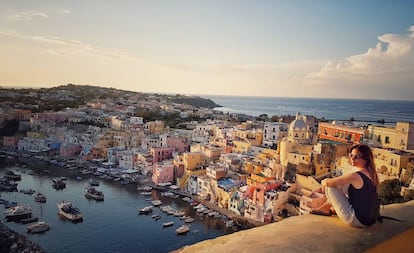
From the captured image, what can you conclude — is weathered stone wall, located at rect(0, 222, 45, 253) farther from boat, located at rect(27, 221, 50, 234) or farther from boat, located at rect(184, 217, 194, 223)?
boat, located at rect(184, 217, 194, 223)

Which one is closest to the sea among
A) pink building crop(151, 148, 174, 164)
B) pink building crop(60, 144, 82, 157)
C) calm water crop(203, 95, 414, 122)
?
pink building crop(151, 148, 174, 164)

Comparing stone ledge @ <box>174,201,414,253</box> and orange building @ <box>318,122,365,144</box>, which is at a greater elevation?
stone ledge @ <box>174,201,414,253</box>

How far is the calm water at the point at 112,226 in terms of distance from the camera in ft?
34.0

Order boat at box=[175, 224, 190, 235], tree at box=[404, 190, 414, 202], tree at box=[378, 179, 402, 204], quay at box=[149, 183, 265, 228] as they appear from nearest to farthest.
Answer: tree at box=[404, 190, 414, 202] < tree at box=[378, 179, 402, 204] < boat at box=[175, 224, 190, 235] < quay at box=[149, 183, 265, 228]

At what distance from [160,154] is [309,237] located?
57.9 feet

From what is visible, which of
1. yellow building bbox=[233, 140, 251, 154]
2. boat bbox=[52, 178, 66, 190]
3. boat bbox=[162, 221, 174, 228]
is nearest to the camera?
boat bbox=[162, 221, 174, 228]

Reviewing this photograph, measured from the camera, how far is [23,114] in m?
31.2

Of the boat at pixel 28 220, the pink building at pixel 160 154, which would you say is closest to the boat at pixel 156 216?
the boat at pixel 28 220

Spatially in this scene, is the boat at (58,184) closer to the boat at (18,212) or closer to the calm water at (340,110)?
the boat at (18,212)

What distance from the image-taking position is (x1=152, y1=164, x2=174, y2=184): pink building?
16.5 metres

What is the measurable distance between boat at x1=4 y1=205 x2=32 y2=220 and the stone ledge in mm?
11974

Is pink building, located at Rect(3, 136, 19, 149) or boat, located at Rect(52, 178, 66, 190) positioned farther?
pink building, located at Rect(3, 136, 19, 149)

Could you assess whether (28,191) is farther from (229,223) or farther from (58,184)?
(229,223)

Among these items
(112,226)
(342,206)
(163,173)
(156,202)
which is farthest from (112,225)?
(342,206)
